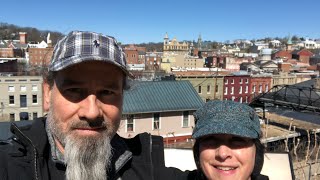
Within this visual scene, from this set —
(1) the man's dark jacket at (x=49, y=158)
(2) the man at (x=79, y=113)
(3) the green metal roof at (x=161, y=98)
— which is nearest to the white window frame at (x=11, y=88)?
(3) the green metal roof at (x=161, y=98)

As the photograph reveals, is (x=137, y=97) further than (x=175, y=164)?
Yes

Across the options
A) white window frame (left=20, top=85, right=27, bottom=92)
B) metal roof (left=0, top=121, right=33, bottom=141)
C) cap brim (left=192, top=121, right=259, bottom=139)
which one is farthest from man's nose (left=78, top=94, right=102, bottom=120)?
A: white window frame (left=20, top=85, right=27, bottom=92)

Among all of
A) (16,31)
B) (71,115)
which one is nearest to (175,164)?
(71,115)

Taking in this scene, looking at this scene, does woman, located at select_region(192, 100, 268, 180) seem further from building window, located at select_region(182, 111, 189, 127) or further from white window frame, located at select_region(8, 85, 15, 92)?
white window frame, located at select_region(8, 85, 15, 92)

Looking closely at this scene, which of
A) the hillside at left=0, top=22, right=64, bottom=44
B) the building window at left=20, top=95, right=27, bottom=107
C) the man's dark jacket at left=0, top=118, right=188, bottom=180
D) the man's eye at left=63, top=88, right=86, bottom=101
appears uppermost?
the hillside at left=0, top=22, right=64, bottom=44

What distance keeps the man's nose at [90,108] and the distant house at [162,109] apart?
18.3m

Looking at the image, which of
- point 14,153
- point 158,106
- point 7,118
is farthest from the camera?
point 7,118

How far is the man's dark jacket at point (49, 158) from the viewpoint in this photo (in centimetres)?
203

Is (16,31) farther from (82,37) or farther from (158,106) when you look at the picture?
(82,37)

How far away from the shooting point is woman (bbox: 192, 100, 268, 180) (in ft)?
8.52

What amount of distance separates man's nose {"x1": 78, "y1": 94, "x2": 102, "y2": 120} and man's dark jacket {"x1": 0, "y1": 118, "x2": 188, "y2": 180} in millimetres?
278

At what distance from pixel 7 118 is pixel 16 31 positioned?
13307 centimetres

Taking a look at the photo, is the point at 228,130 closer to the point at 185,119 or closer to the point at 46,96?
the point at 46,96

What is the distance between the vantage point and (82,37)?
7.38 ft
